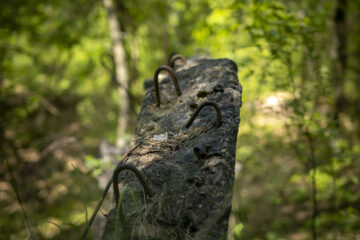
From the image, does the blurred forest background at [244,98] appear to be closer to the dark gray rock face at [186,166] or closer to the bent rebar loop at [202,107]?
the dark gray rock face at [186,166]

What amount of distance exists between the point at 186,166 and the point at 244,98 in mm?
1154

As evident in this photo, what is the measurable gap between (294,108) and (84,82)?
27.9 ft

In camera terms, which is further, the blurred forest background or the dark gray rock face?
the blurred forest background

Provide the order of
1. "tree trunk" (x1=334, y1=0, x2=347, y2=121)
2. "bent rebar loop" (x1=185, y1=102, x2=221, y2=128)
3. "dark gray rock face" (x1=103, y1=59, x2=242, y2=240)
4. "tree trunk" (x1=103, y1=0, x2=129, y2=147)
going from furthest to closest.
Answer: "tree trunk" (x1=103, y1=0, x2=129, y2=147), "tree trunk" (x1=334, y1=0, x2=347, y2=121), "bent rebar loop" (x1=185, y1=102, x2=221, y2=128), "dark gray rock face" (x1=103, y1=59, x2=242, y2=240)

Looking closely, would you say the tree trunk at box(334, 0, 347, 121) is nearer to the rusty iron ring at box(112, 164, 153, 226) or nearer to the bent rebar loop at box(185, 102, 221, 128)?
the bent rebar loop at box(185, 102, 221, 128)

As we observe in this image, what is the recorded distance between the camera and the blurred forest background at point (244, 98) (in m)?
2.79

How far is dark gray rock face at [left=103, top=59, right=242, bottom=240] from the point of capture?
3.31ft

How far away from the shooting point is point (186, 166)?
120cm

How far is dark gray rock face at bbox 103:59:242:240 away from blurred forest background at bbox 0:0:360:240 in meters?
0.19

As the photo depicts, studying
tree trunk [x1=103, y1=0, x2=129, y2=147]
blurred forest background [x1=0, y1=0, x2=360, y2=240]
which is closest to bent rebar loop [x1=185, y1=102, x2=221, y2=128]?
blurred forest background [x1=0, y1=0, x2=360, y2=240]

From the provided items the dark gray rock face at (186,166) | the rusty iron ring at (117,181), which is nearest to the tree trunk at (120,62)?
the dark gray rock face at (186,166)

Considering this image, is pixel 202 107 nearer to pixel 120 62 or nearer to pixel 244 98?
pixel 244 98

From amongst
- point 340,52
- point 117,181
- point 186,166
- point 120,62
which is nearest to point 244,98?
point 186,166

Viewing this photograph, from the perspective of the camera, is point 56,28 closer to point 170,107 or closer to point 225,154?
point 170,107
